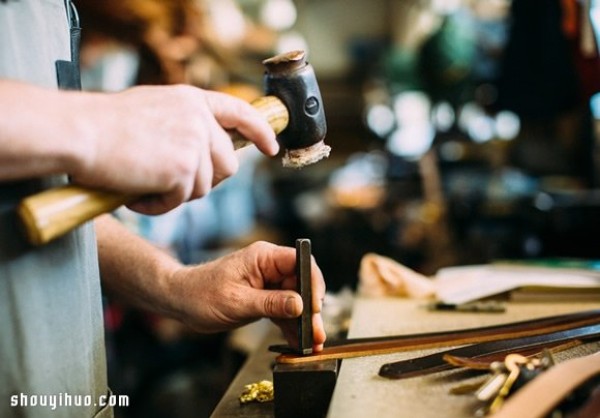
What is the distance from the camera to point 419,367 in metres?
1.24

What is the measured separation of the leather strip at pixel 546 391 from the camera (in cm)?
93

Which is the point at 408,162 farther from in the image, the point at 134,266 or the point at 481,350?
the point at 481,350

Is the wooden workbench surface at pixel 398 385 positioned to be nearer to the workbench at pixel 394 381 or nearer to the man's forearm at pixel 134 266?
the workbench at pixel 394 381

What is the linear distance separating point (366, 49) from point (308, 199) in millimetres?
3396

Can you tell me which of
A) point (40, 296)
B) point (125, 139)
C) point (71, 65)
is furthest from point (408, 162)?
point (125, 139)

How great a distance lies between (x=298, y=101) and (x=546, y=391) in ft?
2.44

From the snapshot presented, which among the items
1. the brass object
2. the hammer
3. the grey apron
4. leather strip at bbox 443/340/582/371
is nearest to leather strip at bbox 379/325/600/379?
leather strip at bbox 443/340/582/371

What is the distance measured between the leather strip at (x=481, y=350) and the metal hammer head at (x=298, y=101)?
0.47 m

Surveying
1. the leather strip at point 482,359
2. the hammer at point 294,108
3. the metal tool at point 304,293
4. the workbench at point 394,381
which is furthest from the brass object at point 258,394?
the hammer at point 294,108

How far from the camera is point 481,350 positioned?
4.36 ft

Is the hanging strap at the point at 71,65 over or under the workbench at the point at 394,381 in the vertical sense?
over

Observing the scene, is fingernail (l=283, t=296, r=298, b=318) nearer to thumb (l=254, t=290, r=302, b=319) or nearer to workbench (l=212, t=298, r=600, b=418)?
thumb (l=254, t=290, r=302, b=319)

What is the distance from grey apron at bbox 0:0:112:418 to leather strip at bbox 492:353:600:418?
758 mm

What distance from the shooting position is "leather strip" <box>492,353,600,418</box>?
931 millimetres
